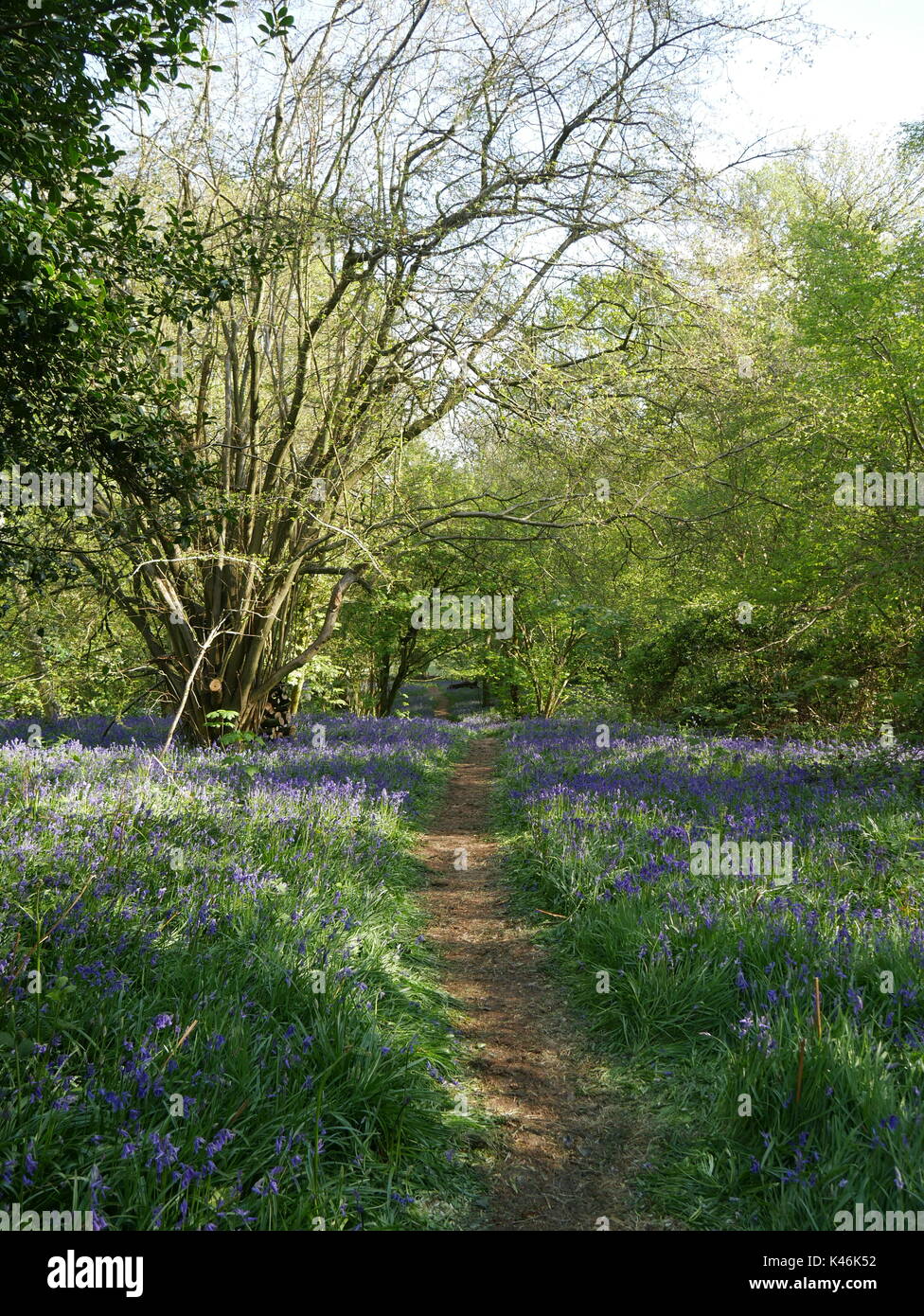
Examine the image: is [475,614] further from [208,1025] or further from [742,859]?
[208,1025]

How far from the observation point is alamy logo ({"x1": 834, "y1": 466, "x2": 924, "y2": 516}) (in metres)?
10.9

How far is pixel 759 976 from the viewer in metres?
3.94

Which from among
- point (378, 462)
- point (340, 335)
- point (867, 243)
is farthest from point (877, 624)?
point (340, 335)

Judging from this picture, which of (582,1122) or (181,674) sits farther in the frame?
(181,674)

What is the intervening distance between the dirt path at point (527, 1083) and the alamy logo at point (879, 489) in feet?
28.4

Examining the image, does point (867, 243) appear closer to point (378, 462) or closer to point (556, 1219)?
point (378, 462)

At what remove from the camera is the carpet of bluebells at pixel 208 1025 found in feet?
7.70

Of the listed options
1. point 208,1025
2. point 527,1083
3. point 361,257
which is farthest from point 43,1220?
point 361,257

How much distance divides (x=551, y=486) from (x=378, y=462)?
237 cm

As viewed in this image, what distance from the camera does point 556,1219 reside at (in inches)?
110

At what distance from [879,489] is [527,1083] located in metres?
11.2

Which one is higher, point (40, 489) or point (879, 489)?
point (879, 489)

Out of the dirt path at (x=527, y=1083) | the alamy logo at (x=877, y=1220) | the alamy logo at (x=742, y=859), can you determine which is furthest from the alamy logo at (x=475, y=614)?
the alamy logo at (x=877, y=1220)
